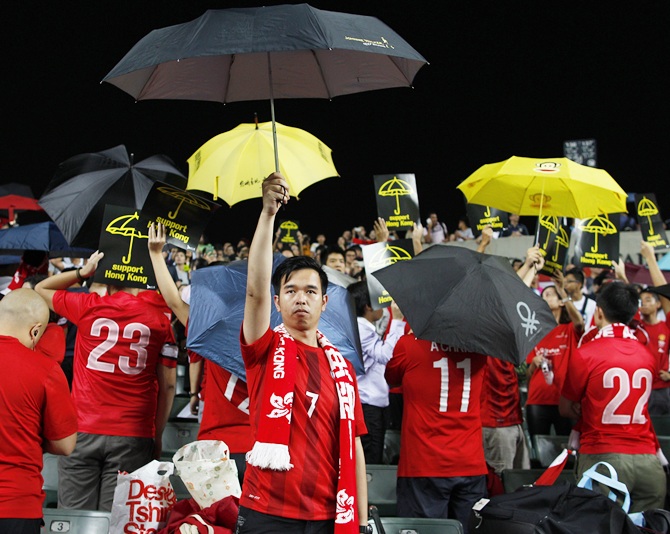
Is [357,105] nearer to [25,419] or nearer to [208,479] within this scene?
[208,479]

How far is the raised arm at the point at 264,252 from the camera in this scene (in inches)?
92.6

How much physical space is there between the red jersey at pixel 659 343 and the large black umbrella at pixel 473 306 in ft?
Answer: 10.4

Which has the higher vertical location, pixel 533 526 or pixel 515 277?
pixel 515 277

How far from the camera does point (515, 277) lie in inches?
148

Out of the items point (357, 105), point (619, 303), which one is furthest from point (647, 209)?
point (357, 105)

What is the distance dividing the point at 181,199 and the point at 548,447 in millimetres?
2797

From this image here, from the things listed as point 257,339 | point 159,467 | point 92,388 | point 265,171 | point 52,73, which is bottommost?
point 159,467

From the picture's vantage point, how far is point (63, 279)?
164 inches

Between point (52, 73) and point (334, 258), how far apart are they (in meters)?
15.9

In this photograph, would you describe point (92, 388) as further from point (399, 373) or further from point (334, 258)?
point (334, 258)

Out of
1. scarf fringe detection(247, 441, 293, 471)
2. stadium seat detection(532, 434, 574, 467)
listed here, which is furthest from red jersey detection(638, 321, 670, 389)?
scarf fringe detection(247, 441, 293, 471)

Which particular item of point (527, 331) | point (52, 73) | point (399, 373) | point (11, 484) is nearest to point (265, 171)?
point (399, 373)

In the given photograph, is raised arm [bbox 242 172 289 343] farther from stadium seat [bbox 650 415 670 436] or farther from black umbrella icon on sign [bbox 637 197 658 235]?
black umbrella icon on sign [bbox 637 197 658 235]

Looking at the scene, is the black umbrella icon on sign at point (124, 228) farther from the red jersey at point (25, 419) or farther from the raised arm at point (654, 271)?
the raised arm at point (654, 271)
